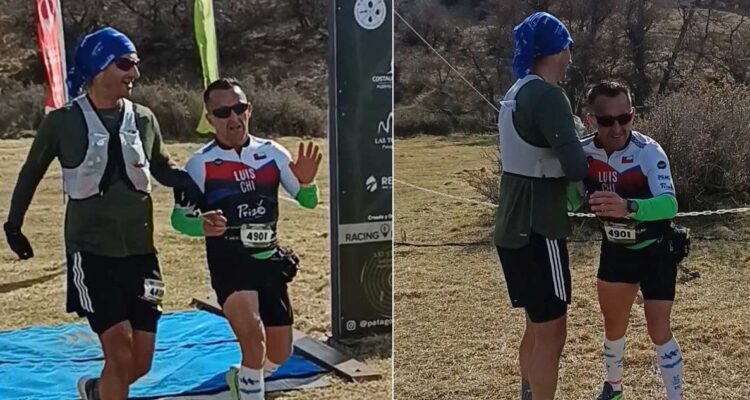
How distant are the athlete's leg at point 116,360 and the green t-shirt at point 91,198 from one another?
0.31m

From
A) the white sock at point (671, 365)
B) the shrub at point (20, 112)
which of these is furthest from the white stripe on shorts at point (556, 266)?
the shrub at point (20, 112)

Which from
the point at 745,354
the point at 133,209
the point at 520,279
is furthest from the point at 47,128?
the point at 745,354

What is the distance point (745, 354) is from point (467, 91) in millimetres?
12979

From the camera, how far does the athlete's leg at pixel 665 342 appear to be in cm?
398

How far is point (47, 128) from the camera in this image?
12.3 ft

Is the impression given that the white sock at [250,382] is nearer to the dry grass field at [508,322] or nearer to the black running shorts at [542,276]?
the dry grass field at [508,322]

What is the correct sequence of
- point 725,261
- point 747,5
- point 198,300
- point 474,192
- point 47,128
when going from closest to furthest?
point 47,128, point 198,300, point 725,261, point 474,192, point 747,5

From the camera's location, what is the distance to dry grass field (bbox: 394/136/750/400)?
514cm

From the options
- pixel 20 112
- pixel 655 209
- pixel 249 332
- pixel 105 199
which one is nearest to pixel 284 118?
pixel 20 112

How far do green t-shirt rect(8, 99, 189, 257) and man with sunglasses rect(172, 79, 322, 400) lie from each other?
0.71 feet

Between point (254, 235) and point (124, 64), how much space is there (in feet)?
2.86

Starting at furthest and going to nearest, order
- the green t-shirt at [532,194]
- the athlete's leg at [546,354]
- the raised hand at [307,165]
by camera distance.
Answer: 1. the raised hand at [307,165]
2. the athlete's leg at [546,354]
3. the green t-shirt at [532,194]

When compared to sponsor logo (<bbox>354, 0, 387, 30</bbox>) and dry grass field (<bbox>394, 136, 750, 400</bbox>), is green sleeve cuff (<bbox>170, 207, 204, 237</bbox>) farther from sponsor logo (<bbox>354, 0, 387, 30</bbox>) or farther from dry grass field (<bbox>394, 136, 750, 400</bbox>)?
sponsor logo (<bbox>354, 0, 387, 30</bbox>)

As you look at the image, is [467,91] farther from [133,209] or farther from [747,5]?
[133,209]
